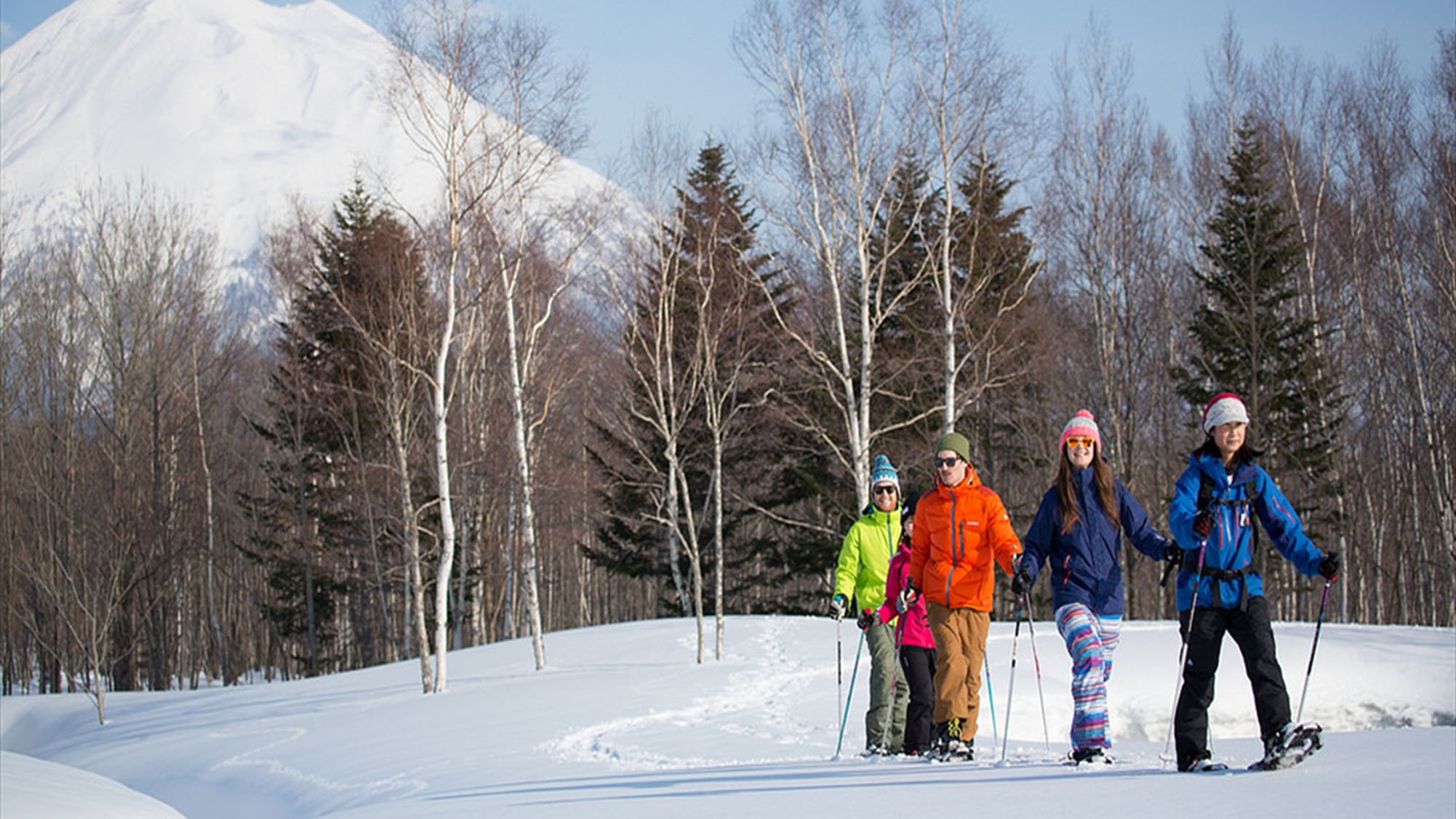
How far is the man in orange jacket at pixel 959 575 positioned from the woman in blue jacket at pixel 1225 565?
132cm

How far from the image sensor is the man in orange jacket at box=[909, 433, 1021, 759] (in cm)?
649

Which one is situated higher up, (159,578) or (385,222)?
(385,222)

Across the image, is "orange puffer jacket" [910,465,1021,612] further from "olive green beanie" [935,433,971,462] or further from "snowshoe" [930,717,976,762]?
"snowshoe" [930,717,976,762]

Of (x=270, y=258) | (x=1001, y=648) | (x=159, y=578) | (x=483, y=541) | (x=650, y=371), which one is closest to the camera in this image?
(x=1001, y=648)

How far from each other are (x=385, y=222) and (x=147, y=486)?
28.3ft

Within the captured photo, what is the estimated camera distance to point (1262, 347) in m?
23.3

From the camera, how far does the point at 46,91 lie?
465 ft

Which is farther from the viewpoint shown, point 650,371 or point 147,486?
point 147,486

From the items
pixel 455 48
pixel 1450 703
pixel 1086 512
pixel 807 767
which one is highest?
pixel 455 48

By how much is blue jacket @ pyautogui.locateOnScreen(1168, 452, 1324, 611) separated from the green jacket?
2663 mm

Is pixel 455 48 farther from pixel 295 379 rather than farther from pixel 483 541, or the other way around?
pixel 483 541

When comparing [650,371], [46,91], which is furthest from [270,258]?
[46,91]

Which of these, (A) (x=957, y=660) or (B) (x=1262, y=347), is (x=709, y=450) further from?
(A) (x=957, y=660)

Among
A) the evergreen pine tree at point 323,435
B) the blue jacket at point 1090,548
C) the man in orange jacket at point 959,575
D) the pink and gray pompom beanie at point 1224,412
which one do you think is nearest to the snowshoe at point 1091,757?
the blue jacket at point 1090,548
